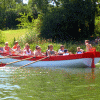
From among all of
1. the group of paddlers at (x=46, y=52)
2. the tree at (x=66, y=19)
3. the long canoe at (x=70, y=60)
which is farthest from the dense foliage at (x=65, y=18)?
the long canoe at (x=70, y=60)

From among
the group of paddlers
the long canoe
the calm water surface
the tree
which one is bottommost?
the calm water surface

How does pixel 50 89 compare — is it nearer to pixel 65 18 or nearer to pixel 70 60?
pixel 70 60

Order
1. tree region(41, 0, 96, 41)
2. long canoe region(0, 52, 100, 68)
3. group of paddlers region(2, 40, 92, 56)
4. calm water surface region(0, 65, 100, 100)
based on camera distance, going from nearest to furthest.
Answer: calm water surface region(0, 65, 100, 100) → long canoe region(0, 52, 100, 68) → group of paddlers region(2, 40, 92, 56) → tree region(41, 0, 96, 41)

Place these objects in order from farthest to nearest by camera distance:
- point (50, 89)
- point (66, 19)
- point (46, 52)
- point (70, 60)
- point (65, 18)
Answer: point (66, 19) < point (65, 18) < point (46, 52) < point (70, 60) < point (50, 89)

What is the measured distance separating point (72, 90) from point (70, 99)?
117 centimetres

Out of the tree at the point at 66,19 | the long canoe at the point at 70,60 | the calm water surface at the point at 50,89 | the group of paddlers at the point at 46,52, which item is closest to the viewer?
the calm water surface at the point at 50,89

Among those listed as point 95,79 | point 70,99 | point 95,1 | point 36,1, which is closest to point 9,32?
point 36,1

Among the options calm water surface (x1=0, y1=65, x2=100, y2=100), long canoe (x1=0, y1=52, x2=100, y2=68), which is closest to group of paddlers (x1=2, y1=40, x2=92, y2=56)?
long canoe (x1=0, y1=52, x2=100, y2=68)

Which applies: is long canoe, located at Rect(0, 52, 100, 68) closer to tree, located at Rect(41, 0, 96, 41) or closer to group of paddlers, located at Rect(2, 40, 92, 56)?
group of paddlers, located at Rect(2, 40, 92, 56)

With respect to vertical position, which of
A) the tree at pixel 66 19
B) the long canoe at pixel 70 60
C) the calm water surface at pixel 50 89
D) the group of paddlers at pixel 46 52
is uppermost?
the tree at pixel 66 19

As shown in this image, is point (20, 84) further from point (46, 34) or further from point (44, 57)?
point (46, 34)

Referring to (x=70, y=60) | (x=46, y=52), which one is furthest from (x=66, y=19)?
(x=70, y=60)

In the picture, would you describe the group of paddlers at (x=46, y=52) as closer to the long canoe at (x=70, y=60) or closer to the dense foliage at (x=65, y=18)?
the long canoe at (x=70, y=60)

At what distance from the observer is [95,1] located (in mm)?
28641
